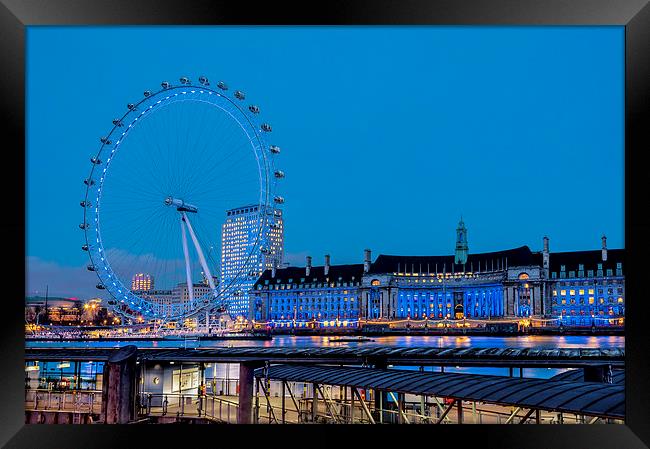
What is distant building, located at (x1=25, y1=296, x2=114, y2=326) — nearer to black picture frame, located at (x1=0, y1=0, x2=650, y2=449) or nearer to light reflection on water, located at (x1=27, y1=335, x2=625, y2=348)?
light reflection on water, located at (x1=27, y1=335, x2=625, y2=348)

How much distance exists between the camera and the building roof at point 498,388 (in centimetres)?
906

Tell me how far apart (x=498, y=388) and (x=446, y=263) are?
98.1 meters

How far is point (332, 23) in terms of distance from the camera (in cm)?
1031

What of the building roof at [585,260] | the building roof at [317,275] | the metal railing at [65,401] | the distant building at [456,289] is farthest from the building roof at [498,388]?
the building roof at [317,275]

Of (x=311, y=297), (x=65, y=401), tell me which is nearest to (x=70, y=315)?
(x=311, y=297)

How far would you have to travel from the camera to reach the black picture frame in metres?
9.81

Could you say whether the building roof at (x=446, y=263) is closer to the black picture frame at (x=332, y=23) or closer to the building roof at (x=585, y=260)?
the building roof at (x=585, y=260)

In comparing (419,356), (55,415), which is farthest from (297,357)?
(55,415)

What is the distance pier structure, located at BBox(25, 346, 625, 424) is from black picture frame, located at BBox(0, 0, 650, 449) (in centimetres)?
53

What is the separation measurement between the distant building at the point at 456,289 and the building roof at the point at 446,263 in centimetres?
14

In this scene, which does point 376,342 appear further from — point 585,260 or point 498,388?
point 498,388

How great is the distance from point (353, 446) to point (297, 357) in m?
9.45

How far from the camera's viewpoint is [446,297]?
101 metres

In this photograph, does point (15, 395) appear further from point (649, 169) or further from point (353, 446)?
point (649, 169)
